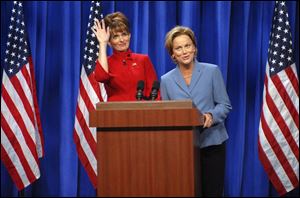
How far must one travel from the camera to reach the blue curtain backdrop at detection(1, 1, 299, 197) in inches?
204

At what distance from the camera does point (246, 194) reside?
5184mm

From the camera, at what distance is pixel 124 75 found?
309cm

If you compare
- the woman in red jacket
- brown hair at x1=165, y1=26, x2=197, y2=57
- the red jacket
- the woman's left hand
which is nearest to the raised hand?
the woman in red jacket

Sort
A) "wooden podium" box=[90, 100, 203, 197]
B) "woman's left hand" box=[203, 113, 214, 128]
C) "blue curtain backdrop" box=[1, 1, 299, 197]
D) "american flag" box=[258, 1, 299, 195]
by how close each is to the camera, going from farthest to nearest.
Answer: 1. "blue curtain backdrop" box=[1, 1, 299, 197]
2. "american flag" box=[258, 1, 299, 195]
3. "woman's left hand" box=[203, 113, 214, 128]
4. "wooden podium" box=[90, 100, 203, 197]

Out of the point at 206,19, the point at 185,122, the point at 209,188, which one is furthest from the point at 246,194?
the point at 185,122

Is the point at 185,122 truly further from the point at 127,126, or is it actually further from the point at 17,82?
the point at 17,82

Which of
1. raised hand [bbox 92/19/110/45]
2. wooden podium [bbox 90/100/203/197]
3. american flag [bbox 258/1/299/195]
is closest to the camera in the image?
wooden podium [bbox 90/100/203/197]

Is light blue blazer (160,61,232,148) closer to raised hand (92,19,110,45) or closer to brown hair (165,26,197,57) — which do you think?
brown hair (165,26,197,57)

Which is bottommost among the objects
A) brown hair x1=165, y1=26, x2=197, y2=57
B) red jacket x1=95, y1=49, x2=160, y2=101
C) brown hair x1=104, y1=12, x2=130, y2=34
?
red jacket x1=95, y1=49, x2=160, y2=101

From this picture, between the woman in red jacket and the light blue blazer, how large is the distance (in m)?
0.33

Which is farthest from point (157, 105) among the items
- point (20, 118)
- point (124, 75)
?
point (20, 118)

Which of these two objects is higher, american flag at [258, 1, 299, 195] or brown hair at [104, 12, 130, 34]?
brown hair at [104, 12, 130, 34]

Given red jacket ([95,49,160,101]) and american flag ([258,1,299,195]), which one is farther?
american flag ([258,1,299,195])

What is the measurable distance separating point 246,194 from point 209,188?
2.64 metres
